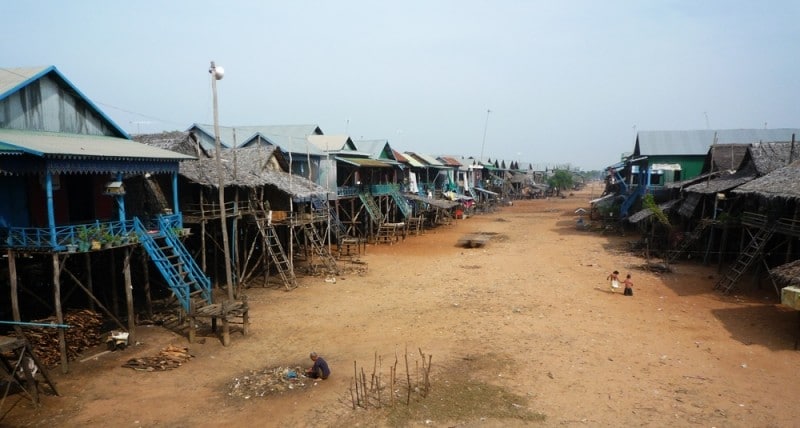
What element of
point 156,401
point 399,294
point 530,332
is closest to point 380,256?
point 399,294

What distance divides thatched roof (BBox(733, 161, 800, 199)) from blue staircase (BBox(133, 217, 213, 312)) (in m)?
19.9

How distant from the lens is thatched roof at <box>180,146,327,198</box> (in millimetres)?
17489

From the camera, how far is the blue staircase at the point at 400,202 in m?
34.3

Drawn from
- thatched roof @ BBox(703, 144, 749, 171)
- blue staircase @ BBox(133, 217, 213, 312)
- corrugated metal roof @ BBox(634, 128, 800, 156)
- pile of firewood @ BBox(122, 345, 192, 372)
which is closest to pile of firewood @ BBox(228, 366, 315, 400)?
pile of firewood @ BBox(122, 345, 192, 372)

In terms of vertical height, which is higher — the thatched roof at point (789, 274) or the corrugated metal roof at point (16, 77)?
the corrugated metal roof at point (16, 77)

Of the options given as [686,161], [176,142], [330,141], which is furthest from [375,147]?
[686,161]

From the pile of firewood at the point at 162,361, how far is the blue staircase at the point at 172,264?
146 centimetres

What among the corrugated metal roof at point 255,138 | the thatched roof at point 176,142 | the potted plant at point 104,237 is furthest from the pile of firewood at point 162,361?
the corrugated metal roof at point 255,138

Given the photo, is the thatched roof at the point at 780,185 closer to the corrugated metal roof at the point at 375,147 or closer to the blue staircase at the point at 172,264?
the blue staircase at the point at 172,264

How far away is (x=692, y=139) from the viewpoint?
117 ft

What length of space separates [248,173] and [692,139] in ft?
110

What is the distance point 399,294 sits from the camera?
18.7 metres

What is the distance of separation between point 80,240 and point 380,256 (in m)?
16.7

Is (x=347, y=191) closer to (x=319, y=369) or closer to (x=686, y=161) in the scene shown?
(x=319, y=369)
